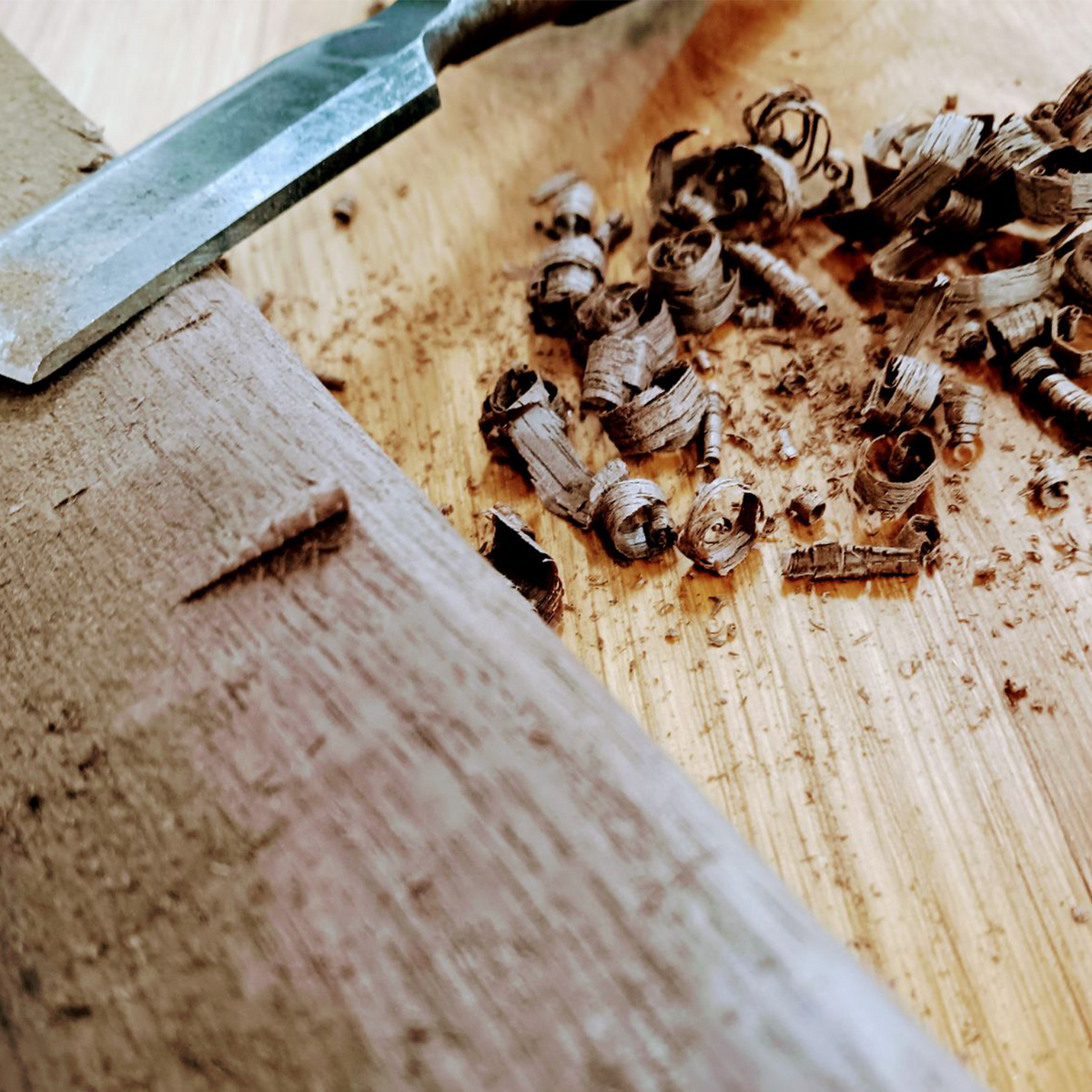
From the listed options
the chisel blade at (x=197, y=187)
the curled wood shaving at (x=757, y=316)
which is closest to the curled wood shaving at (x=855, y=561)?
the curled wood shaving at (x=757, y=316)

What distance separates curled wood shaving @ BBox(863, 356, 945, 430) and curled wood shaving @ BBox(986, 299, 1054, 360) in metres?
0.11

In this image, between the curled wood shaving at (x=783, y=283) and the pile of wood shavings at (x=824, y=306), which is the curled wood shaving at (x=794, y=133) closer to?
the pile of wood shavings at (x=824, y=306)

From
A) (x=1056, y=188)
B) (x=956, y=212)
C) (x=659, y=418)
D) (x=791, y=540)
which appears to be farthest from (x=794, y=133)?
(x=791, y=540)

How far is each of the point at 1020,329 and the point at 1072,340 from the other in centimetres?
8

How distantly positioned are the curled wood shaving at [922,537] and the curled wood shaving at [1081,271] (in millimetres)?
402

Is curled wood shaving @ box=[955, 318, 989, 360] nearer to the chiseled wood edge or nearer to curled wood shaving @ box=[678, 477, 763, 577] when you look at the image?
curled wood shaving @ box=[678, 477, 763, 577]

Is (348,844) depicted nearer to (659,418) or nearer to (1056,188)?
(659,418)

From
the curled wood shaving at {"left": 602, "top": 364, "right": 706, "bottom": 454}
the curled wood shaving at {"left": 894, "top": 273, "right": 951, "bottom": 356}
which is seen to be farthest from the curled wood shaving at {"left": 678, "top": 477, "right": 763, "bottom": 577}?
the curled wood shaving at {"left": 894, "top": 273, "right": 951, "bottom": 356}

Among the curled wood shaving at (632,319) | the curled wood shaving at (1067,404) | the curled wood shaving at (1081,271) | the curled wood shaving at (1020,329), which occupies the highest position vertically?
the curled wood shaving at (1081,271)

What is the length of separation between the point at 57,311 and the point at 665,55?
1.19m

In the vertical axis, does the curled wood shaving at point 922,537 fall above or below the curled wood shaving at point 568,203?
below

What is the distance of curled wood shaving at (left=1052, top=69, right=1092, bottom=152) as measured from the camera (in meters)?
1.19

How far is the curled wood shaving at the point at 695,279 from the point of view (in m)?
1.23

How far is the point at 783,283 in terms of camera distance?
1253 mm
